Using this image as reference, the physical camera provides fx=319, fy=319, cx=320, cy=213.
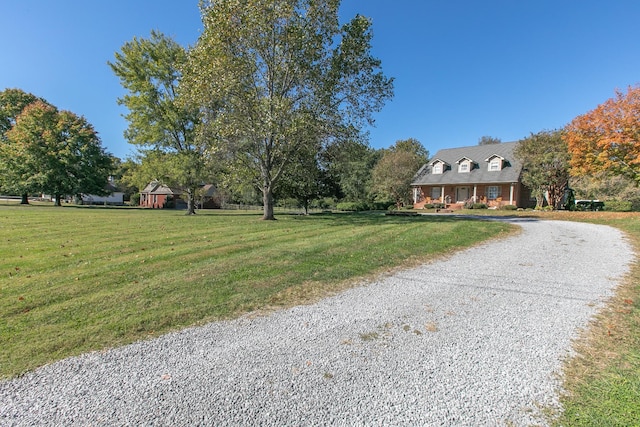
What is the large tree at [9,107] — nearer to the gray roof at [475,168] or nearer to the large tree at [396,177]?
the large tree at [396,177]

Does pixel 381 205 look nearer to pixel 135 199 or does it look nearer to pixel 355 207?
pixel 355 207

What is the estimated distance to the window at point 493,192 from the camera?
99.9 ft

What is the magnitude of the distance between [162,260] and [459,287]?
19.1 ft

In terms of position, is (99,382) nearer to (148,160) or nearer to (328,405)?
(328,405)

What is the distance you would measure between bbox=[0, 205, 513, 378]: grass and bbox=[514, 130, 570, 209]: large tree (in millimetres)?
18056

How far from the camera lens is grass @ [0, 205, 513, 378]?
3529 mm

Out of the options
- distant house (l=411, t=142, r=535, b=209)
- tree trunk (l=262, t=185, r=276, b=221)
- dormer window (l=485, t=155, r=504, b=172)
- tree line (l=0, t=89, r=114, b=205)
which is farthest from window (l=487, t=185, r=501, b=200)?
tree line (l=0, t=89, r=114, b=205)

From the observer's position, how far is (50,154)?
1303 inches

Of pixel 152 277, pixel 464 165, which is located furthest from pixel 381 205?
pixel 152 277

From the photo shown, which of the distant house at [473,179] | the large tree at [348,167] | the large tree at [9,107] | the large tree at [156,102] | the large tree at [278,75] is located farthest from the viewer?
the large tree at [9,107]

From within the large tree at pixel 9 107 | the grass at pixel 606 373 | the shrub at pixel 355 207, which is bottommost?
the grass at pixel 606 373

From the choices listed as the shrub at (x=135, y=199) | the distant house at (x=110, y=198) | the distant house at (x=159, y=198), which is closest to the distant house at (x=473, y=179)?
the distant house at (x=159, y=198)

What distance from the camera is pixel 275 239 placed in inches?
382

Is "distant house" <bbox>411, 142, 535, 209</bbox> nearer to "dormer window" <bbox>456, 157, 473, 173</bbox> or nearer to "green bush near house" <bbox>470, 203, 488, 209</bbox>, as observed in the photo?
"dormer window" <bbox>456, 157, 473, 173</bbox>
